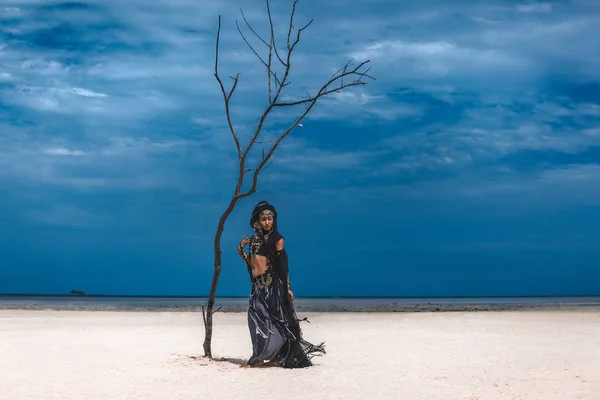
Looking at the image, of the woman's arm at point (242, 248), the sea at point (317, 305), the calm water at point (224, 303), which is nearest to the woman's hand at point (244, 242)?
the woman's arm at point (242, 248)

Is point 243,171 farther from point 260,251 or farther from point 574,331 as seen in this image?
point 574,331

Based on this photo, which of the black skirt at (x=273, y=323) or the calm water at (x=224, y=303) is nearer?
the black skirt at (x=273, y=323)

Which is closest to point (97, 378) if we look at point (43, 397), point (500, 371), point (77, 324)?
point (43, 397)

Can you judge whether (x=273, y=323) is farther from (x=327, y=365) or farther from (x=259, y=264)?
(x=327, y=365)

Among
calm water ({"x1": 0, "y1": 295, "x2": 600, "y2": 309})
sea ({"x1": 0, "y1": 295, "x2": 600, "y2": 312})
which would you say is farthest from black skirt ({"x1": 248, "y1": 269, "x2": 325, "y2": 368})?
calm water ({"x1": 0, "y1": 295, "x2": 600, "y2": 309})

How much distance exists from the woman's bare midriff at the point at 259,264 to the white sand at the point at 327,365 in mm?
1359

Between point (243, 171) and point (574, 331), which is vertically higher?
point (243, 171)

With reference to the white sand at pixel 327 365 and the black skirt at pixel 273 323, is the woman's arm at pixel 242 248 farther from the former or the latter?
the white sand at pixel 327 365

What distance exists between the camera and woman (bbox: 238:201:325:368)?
1123 centimetres

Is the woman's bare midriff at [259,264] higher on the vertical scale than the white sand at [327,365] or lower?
higher

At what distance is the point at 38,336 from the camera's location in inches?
656

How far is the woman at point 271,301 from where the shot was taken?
1123 centimetres

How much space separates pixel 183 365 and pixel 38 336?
6.23 m

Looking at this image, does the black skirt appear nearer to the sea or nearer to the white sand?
the white sand
